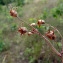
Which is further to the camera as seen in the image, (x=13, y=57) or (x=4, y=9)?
(x=4, y=9)

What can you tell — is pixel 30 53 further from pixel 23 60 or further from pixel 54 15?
pixel 54 15

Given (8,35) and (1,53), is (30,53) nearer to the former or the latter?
(1,53)

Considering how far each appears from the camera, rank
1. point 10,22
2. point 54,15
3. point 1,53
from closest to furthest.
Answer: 1. point 1,53
2. point 54,15
3. point 10,22

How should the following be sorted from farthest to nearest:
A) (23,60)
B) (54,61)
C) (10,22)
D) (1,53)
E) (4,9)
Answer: (4,9) < (10,22) < (1,53) < (23,60) < (54,61)

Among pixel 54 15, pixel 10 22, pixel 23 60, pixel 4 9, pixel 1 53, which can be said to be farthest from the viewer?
pixel 4 9

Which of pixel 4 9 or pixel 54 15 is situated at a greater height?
pixel 54 15

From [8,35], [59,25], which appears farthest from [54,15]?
[8,35]

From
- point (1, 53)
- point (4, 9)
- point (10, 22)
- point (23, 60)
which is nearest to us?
point (23, 60)

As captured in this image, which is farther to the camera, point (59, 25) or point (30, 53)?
point (59, 25)

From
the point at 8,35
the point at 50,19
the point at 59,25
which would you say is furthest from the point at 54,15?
the point at 8,35
